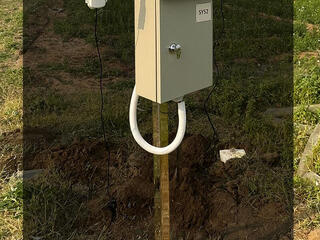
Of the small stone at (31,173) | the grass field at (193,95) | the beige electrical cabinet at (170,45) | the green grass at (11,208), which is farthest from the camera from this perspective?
the small stone at (31,173)

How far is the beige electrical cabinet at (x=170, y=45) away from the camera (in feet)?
5.54

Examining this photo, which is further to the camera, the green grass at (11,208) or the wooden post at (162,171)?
the green grass at (11,208)

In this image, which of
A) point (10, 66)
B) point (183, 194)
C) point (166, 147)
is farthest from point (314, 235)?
point (10, 66)

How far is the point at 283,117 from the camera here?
377 centimetres

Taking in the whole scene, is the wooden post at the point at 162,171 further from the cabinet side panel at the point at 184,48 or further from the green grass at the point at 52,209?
the green grass at the point at 52,209

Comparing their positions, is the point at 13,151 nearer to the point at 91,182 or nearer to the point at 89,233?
the point at 91,182

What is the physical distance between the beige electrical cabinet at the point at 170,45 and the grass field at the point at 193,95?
1110mm

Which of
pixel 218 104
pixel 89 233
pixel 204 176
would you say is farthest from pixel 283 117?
pixel 89 233

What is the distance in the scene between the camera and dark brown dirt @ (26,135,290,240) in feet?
8.12

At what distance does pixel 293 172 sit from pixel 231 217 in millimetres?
686

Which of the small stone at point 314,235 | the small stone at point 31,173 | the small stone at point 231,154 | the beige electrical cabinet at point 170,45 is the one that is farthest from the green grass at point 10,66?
the small stone at point 314,235

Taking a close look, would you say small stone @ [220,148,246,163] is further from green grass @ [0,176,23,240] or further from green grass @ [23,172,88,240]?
green grass @ [0,176,23,240]

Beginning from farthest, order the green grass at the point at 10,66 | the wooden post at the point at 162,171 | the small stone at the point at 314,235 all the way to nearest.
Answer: the green grass at the point at 10,66, the small stone at the point at 314,235, the wooden post at the point at 162,171

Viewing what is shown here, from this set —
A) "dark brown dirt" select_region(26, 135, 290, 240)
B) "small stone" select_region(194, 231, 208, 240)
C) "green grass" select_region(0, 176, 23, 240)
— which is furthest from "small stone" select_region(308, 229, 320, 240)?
"green grass" select_region(0, 176, 23, 240)
